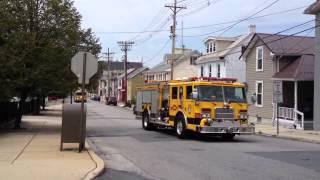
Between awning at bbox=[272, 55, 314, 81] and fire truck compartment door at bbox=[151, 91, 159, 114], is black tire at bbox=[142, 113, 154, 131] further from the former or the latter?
awning at bbox=[272, 55, 314, 81]

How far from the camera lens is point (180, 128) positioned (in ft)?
77.7

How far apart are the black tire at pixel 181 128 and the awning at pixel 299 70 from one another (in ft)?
40.0

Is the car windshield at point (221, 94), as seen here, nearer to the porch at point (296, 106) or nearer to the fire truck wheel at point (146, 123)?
the fire truck wheel at point (146, 123)

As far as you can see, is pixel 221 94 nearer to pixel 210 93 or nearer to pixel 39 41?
pixel 210 93

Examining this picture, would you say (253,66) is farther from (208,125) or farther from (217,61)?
(208,125)

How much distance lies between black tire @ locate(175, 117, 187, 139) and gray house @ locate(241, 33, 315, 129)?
9.88m

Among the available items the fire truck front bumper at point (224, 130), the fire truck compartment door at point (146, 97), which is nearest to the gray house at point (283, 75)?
the fire truck compartment door at point (146, 97)

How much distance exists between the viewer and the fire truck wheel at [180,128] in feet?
76.5

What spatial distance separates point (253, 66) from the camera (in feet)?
134

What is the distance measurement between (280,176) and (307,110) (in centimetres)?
2448

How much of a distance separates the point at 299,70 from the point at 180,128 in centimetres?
1325

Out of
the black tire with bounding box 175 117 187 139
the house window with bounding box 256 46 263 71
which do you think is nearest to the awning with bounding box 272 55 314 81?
the house window with bounding box 256 46 263 71

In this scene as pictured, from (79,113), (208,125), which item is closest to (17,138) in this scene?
(79,113)

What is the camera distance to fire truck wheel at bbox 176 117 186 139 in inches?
918
